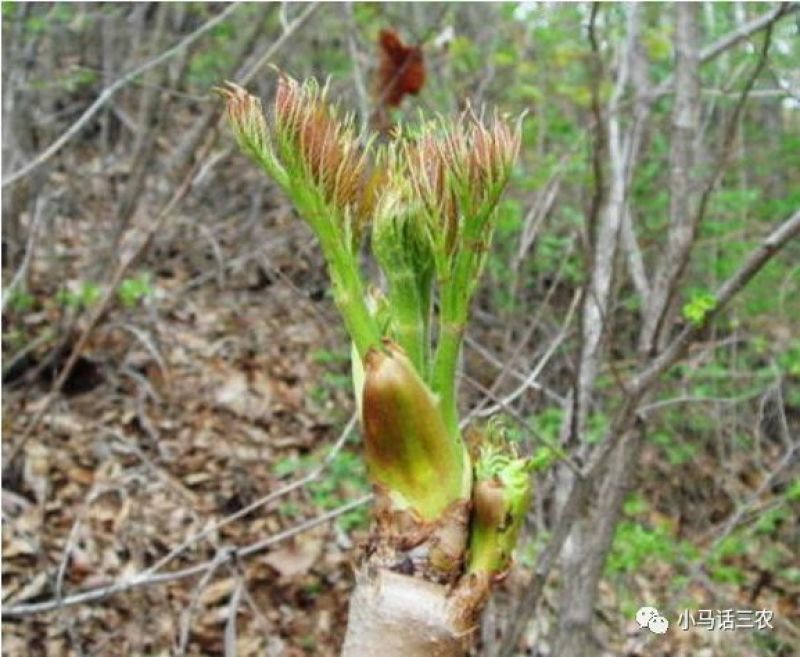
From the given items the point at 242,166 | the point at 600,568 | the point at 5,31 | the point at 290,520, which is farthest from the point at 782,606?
the point at 242,166

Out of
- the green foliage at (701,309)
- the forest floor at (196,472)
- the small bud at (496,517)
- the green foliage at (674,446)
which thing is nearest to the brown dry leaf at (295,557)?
the forest floor at (196,472)

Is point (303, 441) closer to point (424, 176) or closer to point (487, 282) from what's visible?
point (487, 282)

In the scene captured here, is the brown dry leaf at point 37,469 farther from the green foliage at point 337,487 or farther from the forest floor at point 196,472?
the green foliage at point 337,487

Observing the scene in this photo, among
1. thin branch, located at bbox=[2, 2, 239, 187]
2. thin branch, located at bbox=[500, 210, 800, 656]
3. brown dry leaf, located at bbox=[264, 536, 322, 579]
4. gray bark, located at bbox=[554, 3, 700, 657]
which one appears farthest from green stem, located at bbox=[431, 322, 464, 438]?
brown dry leaf, located at bbox=[264, 536, 322, 579]

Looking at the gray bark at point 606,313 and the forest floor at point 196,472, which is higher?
the gray bark at point 606,313

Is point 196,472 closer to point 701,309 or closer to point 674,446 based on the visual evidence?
point 674,446

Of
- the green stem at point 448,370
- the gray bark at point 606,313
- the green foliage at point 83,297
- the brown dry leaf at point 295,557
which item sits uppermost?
the green stem at point 448,370

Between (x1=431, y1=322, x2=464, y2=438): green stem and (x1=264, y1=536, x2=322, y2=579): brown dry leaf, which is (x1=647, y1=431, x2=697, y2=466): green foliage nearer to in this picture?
(x1=264, y1=536, x2=322, y2=579): brown dry leaf
